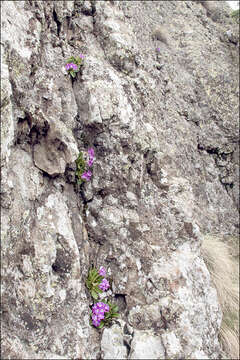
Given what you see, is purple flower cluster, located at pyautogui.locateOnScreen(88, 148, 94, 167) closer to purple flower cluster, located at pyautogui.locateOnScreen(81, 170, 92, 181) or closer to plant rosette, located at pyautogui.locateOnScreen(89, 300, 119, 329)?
purple flower cluster, located at pyautogui.locateOnScreen(81, 170, 92, 181)

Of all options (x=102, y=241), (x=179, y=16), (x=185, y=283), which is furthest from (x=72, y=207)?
(x=179, y=16)

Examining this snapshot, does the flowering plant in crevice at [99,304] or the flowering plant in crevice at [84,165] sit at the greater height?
the flowering plant in crevice at [84,165]

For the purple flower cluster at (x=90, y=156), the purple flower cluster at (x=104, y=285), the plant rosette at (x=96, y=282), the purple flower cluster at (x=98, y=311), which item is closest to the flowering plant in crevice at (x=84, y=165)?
the purple flower cluster at (x=90, y=156)

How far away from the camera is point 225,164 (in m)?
9.34

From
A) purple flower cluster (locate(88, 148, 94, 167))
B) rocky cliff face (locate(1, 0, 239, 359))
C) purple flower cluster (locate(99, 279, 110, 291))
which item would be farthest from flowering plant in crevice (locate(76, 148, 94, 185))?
purple flower cluster (locate(99, 279, 110, 291))

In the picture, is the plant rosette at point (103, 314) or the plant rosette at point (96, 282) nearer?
the plant rosette at point (103, 314)

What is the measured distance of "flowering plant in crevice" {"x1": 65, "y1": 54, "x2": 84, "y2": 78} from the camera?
495cm

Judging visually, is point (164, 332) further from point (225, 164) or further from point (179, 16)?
point (179, 16)

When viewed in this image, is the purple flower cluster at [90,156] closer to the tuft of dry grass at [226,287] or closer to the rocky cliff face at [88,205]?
the rocky cliff face at [88,205]

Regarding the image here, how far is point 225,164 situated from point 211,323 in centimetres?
587

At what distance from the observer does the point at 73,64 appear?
4.96 m

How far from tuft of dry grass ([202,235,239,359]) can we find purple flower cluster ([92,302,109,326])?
267cm

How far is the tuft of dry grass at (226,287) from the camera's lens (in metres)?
5.23

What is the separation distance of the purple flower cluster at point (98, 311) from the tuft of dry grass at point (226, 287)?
8.76 ft
